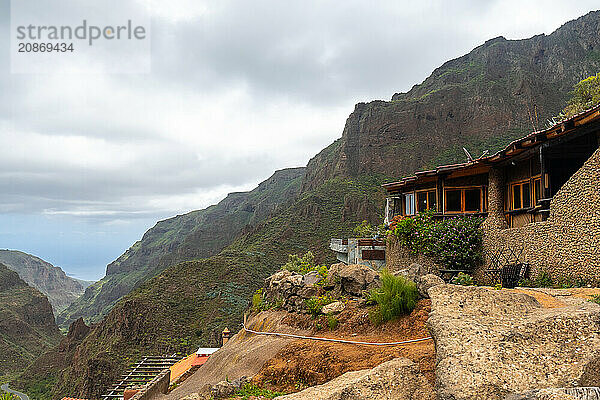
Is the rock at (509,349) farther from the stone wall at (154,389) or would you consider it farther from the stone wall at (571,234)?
the stone wall at (154,389)

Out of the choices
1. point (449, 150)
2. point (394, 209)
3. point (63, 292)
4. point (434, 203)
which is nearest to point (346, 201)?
point (449, 150)

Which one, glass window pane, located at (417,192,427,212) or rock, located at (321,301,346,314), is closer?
rock, located at (321,301,346,314)

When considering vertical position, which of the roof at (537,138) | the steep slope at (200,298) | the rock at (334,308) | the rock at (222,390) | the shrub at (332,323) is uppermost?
the roof at (537,138)

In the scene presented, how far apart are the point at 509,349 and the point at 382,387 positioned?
1.13m

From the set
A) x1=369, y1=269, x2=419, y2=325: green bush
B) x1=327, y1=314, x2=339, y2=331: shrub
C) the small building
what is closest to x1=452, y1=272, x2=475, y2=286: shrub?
the small building

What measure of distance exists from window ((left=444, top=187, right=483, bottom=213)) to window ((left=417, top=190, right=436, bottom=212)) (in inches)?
35.8

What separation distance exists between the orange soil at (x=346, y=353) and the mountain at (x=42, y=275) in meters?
163

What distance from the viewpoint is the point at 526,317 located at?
4062 millimetres

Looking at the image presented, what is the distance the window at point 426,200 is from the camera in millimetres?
18141

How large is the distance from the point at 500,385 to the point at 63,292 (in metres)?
184

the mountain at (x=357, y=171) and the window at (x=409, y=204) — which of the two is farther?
the mountain at (x=357, y=171)

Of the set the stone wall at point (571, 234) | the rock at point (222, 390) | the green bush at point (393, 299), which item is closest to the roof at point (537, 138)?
the stone wall at point (571, 234)

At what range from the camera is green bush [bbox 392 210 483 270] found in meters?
14.4

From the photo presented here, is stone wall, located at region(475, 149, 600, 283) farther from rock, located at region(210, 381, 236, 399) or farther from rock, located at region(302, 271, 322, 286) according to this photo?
rock, located at region(210, 381, 236, 399)
